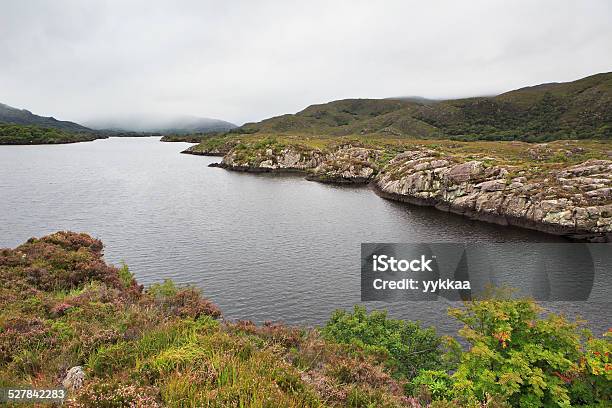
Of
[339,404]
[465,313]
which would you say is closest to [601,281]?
[465,313]

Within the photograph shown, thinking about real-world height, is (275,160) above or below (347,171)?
above

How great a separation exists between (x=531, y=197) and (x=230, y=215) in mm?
59643

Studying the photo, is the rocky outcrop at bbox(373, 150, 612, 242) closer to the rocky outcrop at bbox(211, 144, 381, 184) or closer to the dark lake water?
the dark lake water

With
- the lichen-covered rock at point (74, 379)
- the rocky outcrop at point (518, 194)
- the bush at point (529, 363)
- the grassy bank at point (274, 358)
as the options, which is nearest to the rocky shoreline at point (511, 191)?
the rocky outcrop at point (518, 194)

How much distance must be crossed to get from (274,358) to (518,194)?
240ft

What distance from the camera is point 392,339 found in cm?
2252

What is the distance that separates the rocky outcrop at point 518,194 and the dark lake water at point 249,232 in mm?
5281

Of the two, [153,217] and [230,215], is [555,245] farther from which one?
[153,217]

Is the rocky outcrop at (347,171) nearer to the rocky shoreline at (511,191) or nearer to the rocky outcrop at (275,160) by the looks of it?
the rocky shoreline at (511,191)

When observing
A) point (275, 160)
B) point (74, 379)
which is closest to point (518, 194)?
point (74, 379)

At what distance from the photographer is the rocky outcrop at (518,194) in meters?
62.5

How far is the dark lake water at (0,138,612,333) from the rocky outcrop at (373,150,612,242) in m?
5.28

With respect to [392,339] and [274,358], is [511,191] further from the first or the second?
[274,358]

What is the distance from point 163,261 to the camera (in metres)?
43.4
